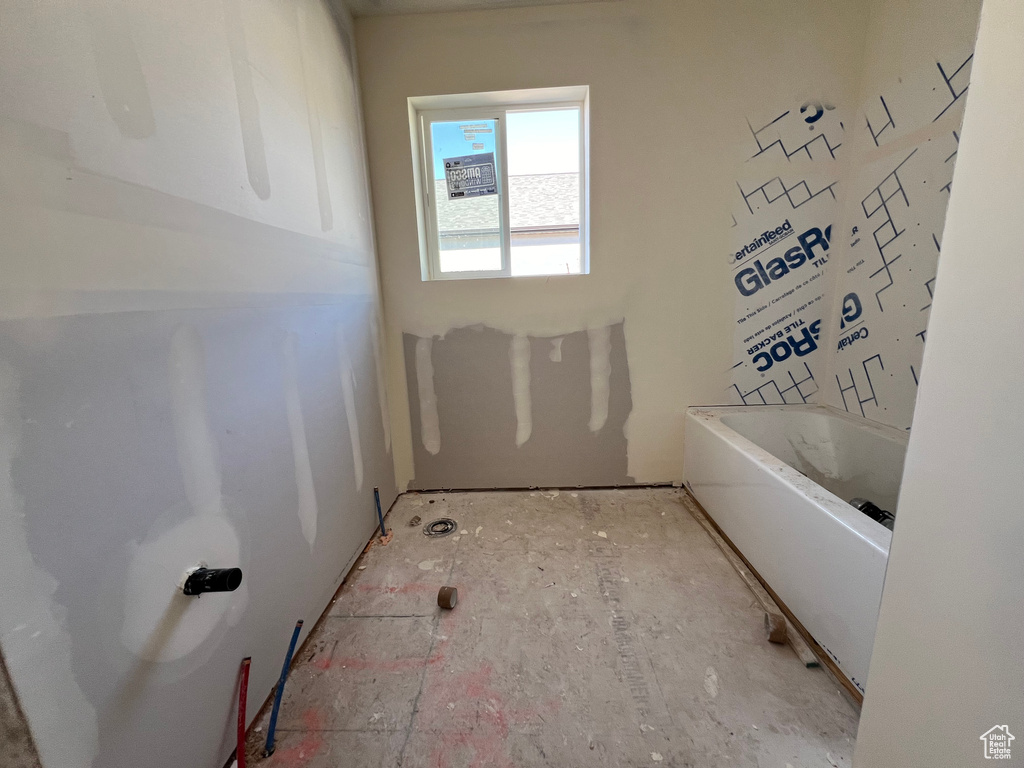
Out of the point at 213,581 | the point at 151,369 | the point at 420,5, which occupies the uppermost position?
the point at 420,5

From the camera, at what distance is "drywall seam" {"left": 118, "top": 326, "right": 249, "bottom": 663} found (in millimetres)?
742

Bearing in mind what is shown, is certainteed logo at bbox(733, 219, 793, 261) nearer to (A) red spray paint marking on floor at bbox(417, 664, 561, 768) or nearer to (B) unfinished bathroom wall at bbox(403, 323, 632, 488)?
(B) unfinished bathroom wall at bbox(403, 323, 632, 488)

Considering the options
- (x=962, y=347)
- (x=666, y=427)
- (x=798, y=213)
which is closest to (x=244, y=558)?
(x=962, y=347)

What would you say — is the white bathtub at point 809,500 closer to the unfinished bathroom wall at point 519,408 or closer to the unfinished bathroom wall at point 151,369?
the unfinished bathroom wall at point 519,408

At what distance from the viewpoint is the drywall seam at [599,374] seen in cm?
219

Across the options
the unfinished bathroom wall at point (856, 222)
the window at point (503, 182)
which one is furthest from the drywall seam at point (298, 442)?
the unfinished bathroom wall at point (856, 222)

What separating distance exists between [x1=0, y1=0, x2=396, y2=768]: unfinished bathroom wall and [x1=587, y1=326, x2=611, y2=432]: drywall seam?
4.73 ft

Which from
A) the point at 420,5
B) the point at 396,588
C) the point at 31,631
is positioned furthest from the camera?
the point at 420,5

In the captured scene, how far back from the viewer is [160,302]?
31.9 inches

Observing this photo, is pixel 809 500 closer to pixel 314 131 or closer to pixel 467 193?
pixel 467 193

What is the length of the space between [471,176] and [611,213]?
81 cm

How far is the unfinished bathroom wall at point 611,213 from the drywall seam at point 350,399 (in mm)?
519

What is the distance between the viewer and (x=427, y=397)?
7.51 feet

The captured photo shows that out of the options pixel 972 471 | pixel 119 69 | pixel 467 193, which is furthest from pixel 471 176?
pixel 972 471
